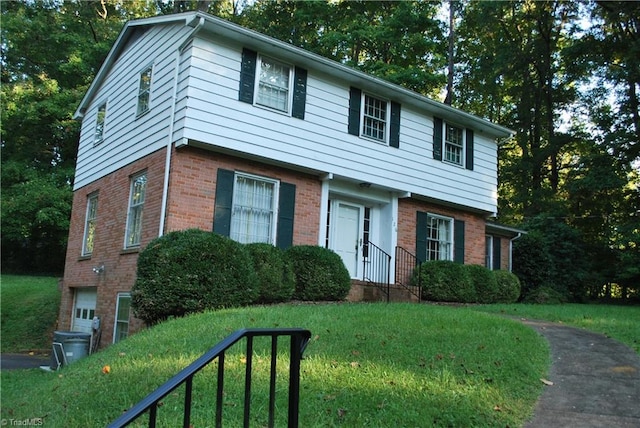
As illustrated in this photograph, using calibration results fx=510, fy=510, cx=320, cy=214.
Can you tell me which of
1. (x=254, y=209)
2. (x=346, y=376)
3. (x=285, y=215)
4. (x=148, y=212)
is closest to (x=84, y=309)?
(x=148, y=212)

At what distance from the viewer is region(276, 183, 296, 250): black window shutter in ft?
36.8

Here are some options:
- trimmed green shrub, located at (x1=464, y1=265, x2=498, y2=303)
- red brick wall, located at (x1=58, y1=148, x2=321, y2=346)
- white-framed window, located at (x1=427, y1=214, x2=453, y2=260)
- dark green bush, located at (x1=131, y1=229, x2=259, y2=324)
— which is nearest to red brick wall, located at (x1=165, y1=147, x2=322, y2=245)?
red brick wall, located at (x1=58, y1=148, x2=321, y2=346)

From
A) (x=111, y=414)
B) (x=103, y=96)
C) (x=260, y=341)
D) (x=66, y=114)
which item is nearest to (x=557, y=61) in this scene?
(x=103, y=96)

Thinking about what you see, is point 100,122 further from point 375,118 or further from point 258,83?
point 375,118

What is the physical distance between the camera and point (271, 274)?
9.82m

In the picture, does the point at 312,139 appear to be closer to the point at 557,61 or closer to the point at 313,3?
the point at 313,3

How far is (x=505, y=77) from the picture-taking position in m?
26.8

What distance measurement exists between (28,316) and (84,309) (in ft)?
14.1

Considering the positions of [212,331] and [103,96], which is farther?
[103,96]

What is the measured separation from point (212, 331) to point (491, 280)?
32.7 feet

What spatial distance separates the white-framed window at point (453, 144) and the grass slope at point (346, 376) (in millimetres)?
8117

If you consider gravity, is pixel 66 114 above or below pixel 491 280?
above

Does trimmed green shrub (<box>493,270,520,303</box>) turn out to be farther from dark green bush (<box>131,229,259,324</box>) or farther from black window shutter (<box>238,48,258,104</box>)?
black window shutter (<box>238,48,258,104</box>)

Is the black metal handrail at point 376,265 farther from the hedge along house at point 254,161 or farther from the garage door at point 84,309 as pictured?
the garage door at point 84,309
